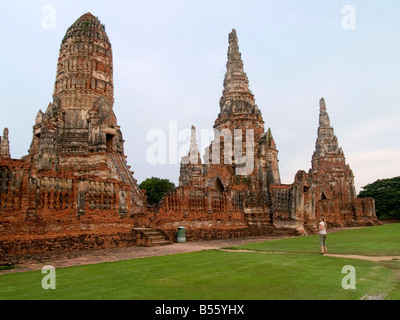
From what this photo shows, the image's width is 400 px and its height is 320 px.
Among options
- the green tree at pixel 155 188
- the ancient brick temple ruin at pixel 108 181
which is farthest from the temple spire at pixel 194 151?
the green tree at pixel 155 188

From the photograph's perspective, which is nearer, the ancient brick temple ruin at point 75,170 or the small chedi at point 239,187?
the ancient brick temple ruin at point 75,170

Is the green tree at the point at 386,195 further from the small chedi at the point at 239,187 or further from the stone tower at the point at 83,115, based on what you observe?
the stone tower at the point at 83,115

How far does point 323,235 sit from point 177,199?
9.66 metres

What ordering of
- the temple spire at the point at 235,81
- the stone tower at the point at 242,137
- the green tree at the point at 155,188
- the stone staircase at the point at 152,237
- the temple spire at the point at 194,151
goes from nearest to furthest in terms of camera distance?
1. the stone staircase at the point at 152,237
2. the stone tower at the point at 242,137
3. the temple spire at the point at 235,81
4. the temple spire at the point at 194,151
5. the green tree at the point at 155,188

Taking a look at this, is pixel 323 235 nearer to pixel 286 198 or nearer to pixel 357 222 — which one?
pixel 286 198

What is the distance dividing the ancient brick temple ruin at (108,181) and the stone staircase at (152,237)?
0.21ft

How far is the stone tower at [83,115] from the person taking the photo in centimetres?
2275

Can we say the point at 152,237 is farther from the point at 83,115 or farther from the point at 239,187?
the point at 83,115

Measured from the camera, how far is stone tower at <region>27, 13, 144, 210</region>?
74.6 feet

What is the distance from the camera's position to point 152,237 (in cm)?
1560

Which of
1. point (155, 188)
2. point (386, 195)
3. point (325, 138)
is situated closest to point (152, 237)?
point (325, 138)

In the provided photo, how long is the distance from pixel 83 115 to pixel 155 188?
32.3 m

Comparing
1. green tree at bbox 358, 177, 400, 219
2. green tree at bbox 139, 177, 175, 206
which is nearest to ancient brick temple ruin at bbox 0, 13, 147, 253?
green tree at bbox 139, 177, 175, 206
